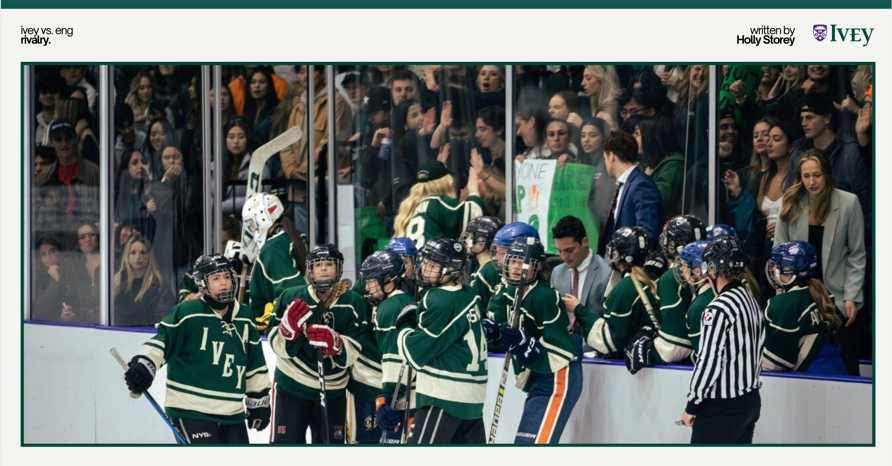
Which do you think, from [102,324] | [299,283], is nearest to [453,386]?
[299,283]

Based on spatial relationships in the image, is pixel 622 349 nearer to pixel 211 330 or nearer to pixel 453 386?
pixel 453 386

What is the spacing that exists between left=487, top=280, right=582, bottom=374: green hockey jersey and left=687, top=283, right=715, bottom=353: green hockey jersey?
65cm

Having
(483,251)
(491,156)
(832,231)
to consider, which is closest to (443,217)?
(491,156)

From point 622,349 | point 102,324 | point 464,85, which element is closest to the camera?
point 622,349

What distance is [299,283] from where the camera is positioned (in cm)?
1063

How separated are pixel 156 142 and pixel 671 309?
14.6 feet

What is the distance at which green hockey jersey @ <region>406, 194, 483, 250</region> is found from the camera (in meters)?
11.1

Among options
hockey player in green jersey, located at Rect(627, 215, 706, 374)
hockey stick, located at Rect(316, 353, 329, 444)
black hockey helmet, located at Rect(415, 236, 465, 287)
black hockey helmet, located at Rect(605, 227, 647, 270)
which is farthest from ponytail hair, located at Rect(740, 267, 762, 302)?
hockey stick, located at Rect(316, 353, 329, 444)

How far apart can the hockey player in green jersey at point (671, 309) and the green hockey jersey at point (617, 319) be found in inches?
3.5

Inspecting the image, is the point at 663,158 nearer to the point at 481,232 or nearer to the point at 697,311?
the point at 481,232

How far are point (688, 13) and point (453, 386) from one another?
209 centimetres

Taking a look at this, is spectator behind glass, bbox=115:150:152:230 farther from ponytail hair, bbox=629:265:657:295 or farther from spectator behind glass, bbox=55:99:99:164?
ponytail hair, bbox=629:265:657:295

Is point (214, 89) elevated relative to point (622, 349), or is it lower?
elevated
